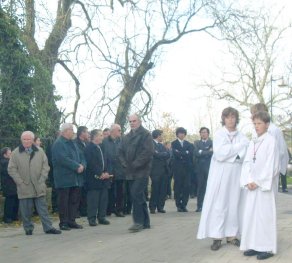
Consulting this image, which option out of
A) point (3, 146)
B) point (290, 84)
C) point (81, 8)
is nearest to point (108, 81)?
point (81, 8)

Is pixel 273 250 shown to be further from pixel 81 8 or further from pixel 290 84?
pixel 290 84

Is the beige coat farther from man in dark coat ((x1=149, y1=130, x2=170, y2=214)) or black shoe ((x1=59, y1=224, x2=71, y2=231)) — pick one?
man in dark coat ((x1=149, y1=130, x2=170, y2=214))

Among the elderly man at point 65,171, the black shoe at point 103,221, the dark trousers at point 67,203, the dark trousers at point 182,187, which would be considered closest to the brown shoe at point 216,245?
the elderly man at point 65,171

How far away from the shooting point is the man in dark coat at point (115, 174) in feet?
46.3

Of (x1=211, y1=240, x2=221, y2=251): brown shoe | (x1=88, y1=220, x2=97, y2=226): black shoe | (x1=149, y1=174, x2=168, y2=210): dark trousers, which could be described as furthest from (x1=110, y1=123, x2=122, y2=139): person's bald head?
(x1=211, y1=240, x2=221, y2=251): brown shoe

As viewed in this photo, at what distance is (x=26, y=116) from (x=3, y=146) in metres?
1.41

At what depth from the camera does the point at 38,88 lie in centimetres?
1678

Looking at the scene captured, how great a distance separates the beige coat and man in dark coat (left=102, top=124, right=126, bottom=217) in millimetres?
2730

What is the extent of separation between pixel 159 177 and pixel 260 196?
23.3 feet

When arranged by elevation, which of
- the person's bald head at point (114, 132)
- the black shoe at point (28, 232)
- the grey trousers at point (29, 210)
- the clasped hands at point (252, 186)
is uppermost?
the person's bald head at point (114, 132)

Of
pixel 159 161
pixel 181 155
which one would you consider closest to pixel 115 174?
pixel 159 161

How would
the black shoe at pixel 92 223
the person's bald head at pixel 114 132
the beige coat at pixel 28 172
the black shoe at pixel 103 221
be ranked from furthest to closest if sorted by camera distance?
the person's bald head at pixel 114 132, the black shoe at pixel 103 221, the black shoe at pixel 92 223, the beige coat at pixel 28 172

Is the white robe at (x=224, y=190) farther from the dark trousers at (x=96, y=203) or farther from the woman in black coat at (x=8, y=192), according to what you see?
the woman in black coat at (x=8, y=192)

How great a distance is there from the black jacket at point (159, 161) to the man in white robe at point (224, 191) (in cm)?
635
